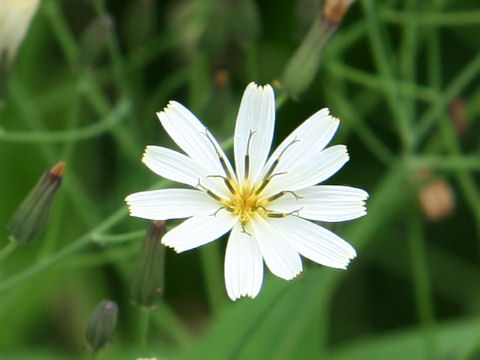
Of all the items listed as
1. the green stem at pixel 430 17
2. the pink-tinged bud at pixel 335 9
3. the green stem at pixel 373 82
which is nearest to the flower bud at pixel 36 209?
the pink-tinged bud at pixel 335 9

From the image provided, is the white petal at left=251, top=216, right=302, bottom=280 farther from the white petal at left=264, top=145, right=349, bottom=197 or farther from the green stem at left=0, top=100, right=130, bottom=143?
the green stem at left=0, top=100, right=130, bottom=143

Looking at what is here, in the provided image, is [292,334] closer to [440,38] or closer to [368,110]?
[368,110]

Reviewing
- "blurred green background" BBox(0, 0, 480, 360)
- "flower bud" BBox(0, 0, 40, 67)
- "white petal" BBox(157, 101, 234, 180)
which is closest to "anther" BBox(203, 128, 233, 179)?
"white petal" BBox(157, 101, 234, 180)

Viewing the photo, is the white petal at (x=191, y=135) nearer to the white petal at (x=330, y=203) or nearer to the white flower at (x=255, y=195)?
the white flower at (x=255, y=195)

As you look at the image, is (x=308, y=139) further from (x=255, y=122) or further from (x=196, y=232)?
(x=196, y=232)

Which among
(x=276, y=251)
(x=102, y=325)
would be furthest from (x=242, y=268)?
(x=102, y=325)

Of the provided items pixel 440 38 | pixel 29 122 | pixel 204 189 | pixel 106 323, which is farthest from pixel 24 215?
pixel 440 38
